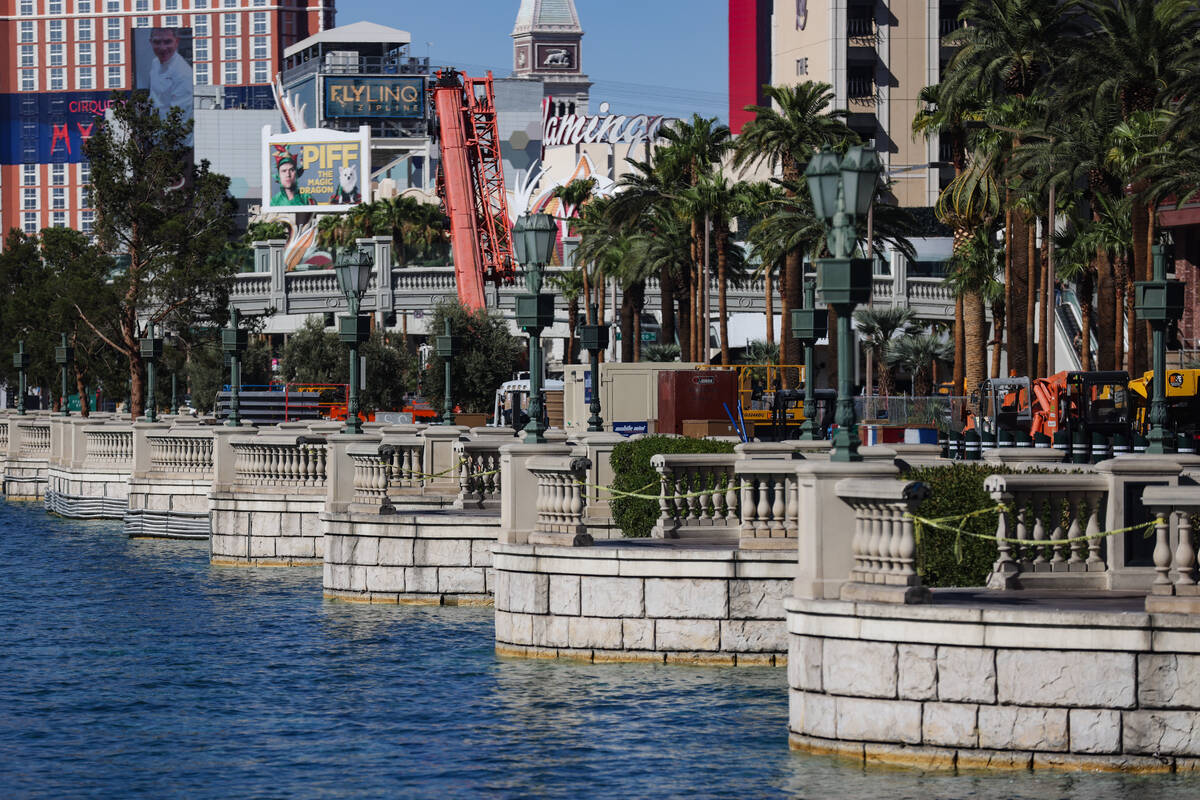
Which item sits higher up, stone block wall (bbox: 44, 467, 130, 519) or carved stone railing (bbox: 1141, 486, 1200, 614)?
carved stone railing (bbox: 1141, 486, 1200, 614)

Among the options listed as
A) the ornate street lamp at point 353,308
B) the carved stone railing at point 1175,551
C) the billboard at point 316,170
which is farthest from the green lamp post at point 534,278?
the billboard at point 316,170

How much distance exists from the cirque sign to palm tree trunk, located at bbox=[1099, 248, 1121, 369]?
134712mm

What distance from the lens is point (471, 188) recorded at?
414ft

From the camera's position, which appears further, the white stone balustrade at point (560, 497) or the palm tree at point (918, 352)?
the palm tree at point (918, 352)

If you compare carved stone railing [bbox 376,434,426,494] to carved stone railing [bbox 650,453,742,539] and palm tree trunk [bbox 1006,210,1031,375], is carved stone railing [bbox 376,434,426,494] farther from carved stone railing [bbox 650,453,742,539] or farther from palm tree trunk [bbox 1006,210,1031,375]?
palm tree trunk [bbox 1006,210,1031,375]

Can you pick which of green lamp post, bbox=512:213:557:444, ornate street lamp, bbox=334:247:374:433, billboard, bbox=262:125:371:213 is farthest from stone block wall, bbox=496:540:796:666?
billboard, bbox=262:125:371:213

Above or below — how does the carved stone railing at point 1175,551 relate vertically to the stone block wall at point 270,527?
above

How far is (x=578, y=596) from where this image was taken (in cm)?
2195

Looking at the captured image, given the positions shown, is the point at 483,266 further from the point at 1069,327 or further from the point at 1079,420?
the point at 1079,420

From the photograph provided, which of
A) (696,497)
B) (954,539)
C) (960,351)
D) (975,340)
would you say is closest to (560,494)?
(696,497)

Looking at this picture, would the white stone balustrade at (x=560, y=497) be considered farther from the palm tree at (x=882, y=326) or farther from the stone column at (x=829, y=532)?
the palm tree at (x=882, y=326)

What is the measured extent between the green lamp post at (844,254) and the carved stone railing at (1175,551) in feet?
9.19

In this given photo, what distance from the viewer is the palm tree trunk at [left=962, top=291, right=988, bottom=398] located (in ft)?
193

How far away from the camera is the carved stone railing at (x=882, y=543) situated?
16.1 meters
